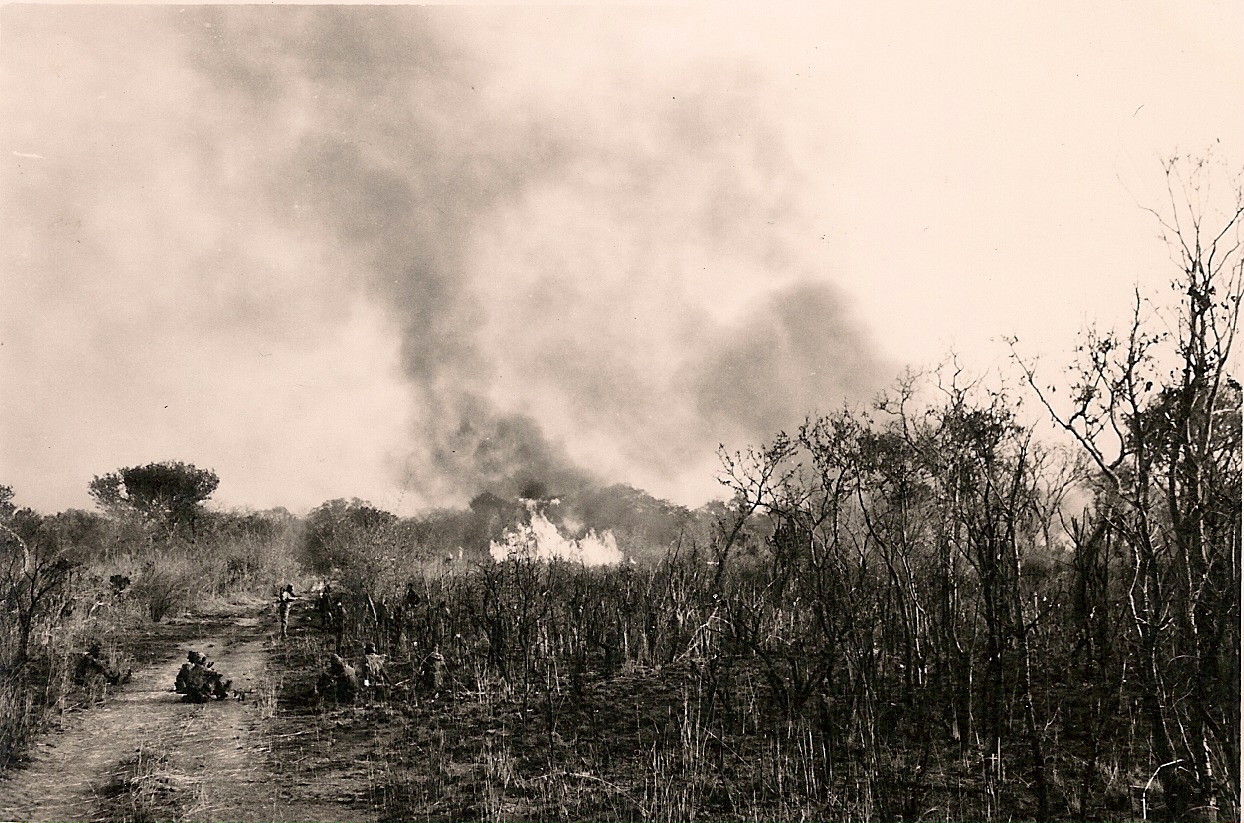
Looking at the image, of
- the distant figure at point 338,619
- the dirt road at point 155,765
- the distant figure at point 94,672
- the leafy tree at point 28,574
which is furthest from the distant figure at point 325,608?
the leafy tree at point 28,574

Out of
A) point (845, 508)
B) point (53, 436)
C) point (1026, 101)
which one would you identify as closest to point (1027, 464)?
point (845, 508)

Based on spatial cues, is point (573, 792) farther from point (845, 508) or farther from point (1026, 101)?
point (1026, 101)

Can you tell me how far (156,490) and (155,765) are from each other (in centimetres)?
174

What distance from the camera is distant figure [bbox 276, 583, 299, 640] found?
20.8 feet

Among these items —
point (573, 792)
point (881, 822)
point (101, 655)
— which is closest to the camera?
point (881, 822)

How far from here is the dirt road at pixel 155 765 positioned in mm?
4238

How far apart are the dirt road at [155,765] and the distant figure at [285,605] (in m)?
0.88

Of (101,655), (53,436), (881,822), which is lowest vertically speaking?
(881,822)

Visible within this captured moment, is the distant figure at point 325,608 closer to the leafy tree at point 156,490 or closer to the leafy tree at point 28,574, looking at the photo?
the leafy tree at point 156,490

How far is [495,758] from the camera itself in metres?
4.58

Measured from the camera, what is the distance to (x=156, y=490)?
211 inches

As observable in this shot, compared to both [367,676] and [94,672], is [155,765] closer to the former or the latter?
[94,672]

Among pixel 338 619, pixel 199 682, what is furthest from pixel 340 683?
pixel 338 619

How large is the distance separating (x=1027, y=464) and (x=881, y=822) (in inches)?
89.2
